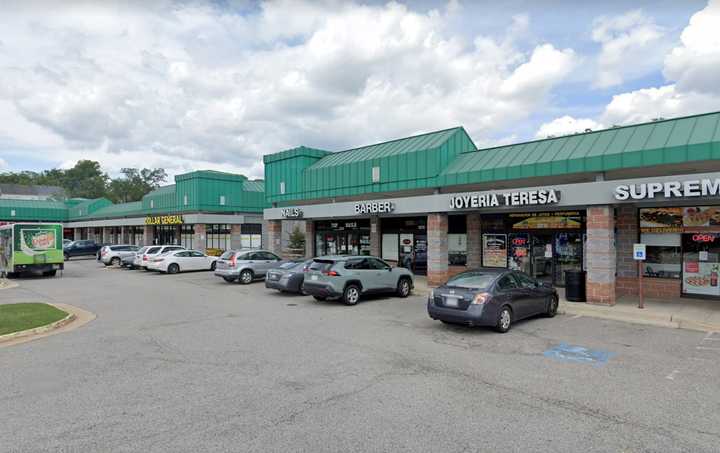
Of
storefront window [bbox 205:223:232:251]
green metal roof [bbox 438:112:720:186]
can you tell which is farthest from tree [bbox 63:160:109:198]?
green metal roof [bbox 438:112:720:186]

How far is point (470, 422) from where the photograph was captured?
5227 mm

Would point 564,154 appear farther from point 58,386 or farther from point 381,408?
point 58,386

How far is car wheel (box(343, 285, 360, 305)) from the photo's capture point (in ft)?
46.2

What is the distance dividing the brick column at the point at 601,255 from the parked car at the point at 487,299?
3.20 metres

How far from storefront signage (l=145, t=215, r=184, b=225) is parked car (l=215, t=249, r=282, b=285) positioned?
16.4 metres

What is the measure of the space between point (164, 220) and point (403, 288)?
1076 inches

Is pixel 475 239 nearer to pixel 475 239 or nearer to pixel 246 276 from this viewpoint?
pixel 475 239

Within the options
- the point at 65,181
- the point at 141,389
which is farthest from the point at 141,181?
the point at 141,389

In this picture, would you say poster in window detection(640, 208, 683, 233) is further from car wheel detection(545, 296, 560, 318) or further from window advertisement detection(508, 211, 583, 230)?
car wheel detection(545, 296, 560, 318)

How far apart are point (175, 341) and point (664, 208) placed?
14768 mm

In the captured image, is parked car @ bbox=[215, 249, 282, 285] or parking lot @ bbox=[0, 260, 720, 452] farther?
parked car @ bbox=[215, 249, 282, 285]

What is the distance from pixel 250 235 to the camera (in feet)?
121

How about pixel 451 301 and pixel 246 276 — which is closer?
pixel 451 301

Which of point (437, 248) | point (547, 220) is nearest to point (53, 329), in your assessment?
point (437, 248)
